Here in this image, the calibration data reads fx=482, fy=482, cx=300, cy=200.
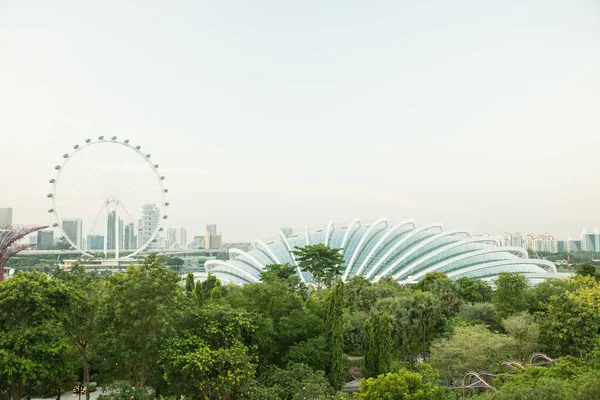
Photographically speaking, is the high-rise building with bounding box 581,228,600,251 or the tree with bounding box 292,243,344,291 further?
the high-rise building with bounding box 581,228,600,251

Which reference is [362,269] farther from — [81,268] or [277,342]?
[81,268]

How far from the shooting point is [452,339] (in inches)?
1064

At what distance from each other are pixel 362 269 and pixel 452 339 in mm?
30648

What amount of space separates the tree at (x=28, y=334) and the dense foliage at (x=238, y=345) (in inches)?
2.0

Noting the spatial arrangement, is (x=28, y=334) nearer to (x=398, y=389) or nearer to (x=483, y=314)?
(x=398, y=389)

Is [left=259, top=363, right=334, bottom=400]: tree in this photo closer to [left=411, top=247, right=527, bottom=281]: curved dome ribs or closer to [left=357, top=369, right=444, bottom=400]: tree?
[left=357, top=369, right=444, bottom=400]: tree

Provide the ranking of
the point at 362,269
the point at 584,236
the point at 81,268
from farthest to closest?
the point at 584,236 → the point at 362,269 → the point at 81,268

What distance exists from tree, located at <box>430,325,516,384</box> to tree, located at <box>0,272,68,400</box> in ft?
61.2

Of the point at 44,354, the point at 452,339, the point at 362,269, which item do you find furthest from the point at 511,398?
the point at 362,269

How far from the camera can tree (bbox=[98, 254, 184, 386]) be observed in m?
19.3

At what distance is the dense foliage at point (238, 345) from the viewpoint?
1883 cm

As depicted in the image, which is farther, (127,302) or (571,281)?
(571,281)

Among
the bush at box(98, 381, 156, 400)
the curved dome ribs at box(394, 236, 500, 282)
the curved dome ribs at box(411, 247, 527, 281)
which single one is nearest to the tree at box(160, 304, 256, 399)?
the bush at box(98, 381, 156, 400)

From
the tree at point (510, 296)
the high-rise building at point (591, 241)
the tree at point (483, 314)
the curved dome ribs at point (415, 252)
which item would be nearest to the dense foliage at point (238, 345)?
the tree at point (483, 314)
